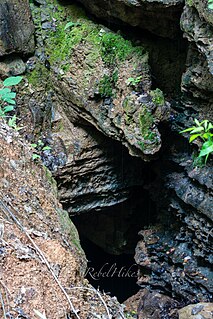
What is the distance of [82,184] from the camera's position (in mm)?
5160

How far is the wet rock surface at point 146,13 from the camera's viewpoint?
395 centimetres

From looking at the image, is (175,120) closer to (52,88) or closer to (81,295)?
(52,88)

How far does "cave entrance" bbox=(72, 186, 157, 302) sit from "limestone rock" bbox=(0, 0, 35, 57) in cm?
254

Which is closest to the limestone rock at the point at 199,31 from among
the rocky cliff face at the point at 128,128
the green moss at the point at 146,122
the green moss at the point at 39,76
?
the rocky cliff face at the point at 128,128

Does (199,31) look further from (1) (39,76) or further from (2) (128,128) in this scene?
(1) (39,76)

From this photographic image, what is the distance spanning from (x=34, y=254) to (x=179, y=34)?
12.2 feet

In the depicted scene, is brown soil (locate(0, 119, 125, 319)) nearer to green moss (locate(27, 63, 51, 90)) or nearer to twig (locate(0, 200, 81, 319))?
twig (locate(0, 200, 81, 319))

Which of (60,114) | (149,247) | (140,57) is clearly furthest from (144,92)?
(149,247)

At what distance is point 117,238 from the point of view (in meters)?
6.21

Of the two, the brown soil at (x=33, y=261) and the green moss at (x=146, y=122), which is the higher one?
the brown soil at (x=33, y=261)

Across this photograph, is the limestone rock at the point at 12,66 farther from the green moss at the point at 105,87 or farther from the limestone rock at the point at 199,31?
the limestone rock at the point at 199,31

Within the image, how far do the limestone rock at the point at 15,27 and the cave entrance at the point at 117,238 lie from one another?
2.54 meters

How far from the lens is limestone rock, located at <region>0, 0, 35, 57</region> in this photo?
457cm

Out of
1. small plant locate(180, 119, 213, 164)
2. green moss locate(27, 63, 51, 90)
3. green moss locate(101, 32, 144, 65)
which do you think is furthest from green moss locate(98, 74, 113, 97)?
small plant locate(180, 119, 213, 164)
